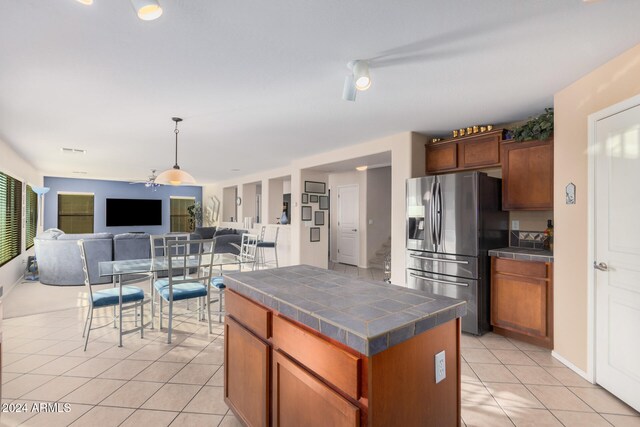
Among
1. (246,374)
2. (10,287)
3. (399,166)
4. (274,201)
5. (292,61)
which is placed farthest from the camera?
(274,201)

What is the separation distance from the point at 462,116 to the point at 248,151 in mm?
3519

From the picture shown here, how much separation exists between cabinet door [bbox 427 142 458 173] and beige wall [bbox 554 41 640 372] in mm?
1185

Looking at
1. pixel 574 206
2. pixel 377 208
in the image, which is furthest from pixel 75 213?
pixel 574 206

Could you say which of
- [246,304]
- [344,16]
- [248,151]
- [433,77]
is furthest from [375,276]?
[344,16]

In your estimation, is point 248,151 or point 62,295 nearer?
point 62,295

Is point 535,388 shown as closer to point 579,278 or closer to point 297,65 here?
point 579,278

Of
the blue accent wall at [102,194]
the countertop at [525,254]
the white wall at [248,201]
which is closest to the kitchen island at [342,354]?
the countertop at [525,254]

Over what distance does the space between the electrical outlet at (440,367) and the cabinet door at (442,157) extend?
10.1ft

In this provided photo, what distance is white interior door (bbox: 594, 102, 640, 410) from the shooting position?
2.01 m

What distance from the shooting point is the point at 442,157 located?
400 cm

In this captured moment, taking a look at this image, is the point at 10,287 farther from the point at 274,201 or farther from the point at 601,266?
the point at 601,266

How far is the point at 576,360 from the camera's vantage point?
2.49 meters

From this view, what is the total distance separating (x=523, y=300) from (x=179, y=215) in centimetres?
1082

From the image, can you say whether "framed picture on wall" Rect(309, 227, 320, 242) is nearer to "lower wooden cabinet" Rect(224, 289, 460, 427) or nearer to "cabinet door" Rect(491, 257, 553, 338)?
"cabinet door" Rect(491, 257, 553, 338)
